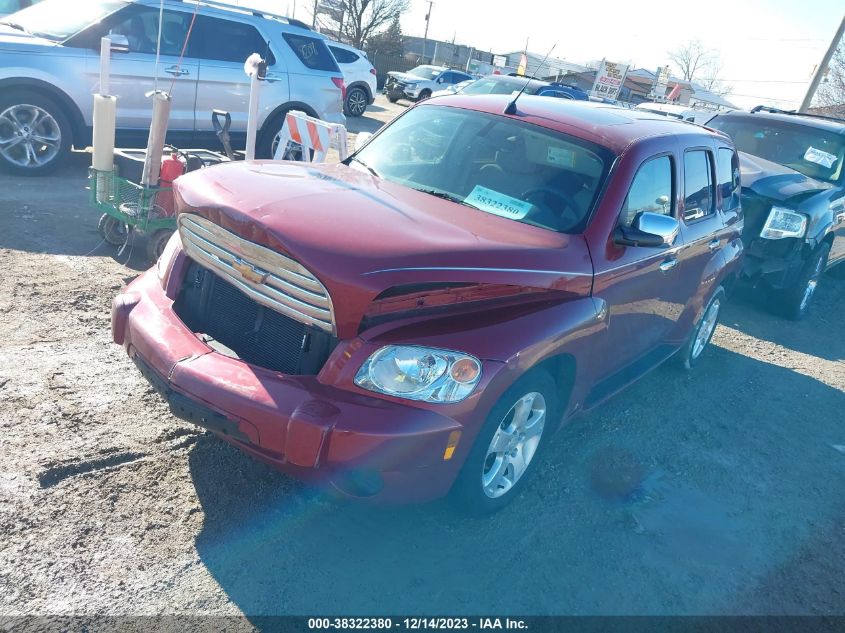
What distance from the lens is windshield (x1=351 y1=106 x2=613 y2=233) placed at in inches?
146

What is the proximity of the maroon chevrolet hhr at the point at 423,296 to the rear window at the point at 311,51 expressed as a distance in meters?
5.65

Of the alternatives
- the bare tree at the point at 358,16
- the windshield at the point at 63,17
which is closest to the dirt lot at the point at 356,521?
the windshield at the point at 63,17

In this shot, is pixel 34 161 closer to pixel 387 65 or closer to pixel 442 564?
pixel 442 564

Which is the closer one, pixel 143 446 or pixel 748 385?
pixel 143 446

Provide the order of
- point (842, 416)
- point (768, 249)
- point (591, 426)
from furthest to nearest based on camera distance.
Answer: point (768, 249), point (842, 416), point (591, 426)

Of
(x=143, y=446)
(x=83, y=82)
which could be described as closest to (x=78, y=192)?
(x=83, y=82)

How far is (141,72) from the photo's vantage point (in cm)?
801

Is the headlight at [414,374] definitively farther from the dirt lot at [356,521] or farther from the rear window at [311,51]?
the rear window at [311,51]

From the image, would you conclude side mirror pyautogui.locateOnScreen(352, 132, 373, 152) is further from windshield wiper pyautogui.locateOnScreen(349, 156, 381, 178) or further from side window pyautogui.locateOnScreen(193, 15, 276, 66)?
side window pyautogui.locateOnScreen(193, 15, 276, 66)

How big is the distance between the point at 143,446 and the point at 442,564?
1582 mm

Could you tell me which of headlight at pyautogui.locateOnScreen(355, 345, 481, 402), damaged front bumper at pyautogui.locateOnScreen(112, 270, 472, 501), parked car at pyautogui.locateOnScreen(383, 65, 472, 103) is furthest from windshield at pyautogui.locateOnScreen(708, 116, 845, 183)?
parked car at pyautogui.locateOnScreen(383, 65, 472, 103)

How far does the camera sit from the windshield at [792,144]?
862 centimetres

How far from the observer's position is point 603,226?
3.66m

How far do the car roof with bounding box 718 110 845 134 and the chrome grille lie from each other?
27.4 ft
